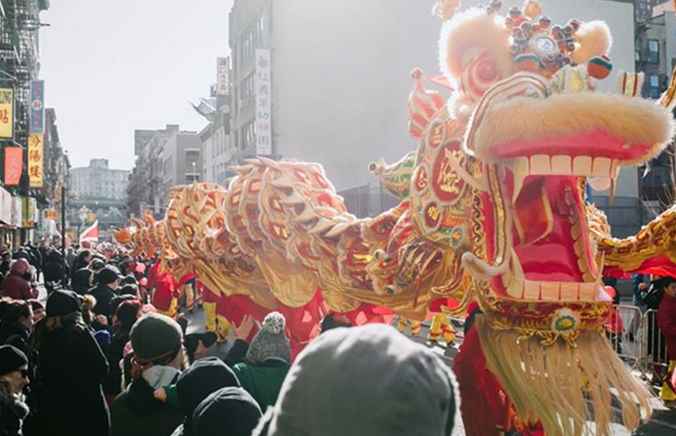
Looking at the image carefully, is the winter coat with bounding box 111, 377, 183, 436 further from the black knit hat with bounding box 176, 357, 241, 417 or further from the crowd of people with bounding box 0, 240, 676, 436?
the black knit hat with bounding box 176, 357, 241, 417

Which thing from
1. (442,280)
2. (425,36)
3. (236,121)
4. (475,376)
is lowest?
(475,376)

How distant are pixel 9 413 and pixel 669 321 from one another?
723cm

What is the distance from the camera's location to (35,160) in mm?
28906

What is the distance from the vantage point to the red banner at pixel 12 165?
23355mm

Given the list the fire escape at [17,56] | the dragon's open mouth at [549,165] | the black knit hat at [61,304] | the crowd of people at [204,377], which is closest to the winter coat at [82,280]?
the crowd of people at [204,377]

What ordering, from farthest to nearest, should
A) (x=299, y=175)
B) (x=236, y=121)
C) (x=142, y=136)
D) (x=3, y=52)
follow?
1. (x=142, y=136)
2. (x=236, y=121)
3. (x=3, y=52)
4. (x=299, y=175)

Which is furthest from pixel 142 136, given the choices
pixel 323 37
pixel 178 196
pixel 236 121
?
pixel 178 196

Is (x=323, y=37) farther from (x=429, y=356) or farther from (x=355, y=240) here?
(x=429, y=356)

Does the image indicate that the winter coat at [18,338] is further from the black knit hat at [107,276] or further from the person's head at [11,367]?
the black knit hat at [107,276]

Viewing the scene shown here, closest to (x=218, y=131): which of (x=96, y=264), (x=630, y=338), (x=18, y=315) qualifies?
(x=96, y=264)

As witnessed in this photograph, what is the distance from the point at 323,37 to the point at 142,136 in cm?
9304

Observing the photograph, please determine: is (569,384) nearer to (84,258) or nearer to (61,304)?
(61,304)

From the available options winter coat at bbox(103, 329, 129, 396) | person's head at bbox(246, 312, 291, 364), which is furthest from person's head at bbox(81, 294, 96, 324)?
person's head at bbox(246, 312, 291, 364)

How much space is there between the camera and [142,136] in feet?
377
